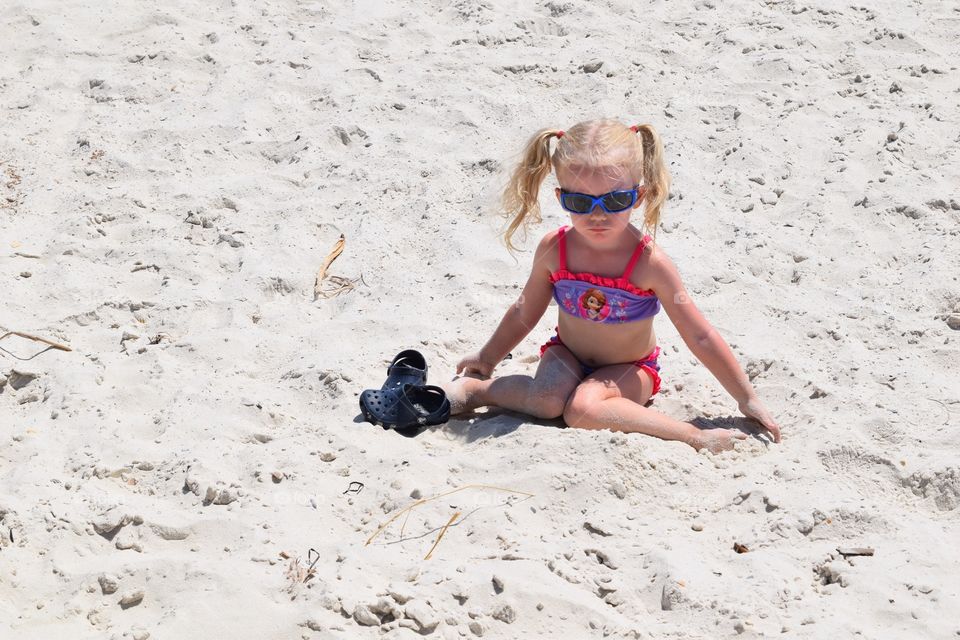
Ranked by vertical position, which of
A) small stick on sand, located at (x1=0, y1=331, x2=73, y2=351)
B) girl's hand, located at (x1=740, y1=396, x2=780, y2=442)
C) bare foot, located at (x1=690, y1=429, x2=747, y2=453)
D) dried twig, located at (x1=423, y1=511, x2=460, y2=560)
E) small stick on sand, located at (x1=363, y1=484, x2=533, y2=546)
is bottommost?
small stick on sand, located at (x1=0, y1=331, x2=73, y2=351)

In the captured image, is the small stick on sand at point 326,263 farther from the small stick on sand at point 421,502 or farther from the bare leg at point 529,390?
the small stick on sand at point 421,502

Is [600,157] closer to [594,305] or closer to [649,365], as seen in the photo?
[594,305]

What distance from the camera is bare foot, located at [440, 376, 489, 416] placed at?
343 centimetres

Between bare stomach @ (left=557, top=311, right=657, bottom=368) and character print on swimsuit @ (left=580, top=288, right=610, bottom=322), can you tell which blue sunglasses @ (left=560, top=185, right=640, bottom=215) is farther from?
bare stomach @ (left=557, top=311, right=657, bottom=368)

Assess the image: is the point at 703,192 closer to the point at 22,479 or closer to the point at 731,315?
the point at 731,315

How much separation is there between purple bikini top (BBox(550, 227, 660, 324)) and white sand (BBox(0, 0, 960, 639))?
0.36 meters

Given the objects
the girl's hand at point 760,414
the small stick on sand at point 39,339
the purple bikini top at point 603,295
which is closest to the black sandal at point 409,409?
the purple bikini top at point 603,295

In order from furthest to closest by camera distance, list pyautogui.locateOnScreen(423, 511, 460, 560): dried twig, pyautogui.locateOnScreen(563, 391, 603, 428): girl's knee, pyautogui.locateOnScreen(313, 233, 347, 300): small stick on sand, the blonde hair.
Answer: pyautogui.locateOnScreen(313, 233, 347, 300): small stick on sand < pyautogui.locateOnScreen(563, 391, 603, 428): girl's knee < the blonde hair < pyautogui.locateOnScreen(423, 511, 460, 560): dried twig

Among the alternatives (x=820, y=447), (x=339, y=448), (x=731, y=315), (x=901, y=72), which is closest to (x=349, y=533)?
(x=339, y=448)

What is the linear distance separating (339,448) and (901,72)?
11.3 ft

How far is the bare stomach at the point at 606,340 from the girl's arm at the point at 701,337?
164 mm

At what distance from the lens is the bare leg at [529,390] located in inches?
132

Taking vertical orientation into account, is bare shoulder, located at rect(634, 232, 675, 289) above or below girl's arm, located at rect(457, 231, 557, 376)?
above

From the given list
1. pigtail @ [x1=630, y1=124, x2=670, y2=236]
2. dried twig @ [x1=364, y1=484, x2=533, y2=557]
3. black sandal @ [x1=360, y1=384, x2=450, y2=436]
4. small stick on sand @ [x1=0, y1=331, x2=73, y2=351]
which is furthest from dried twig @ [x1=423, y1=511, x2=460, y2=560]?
small stick on sand @ [x1=0, y1=331, x2=73, y2=351]
